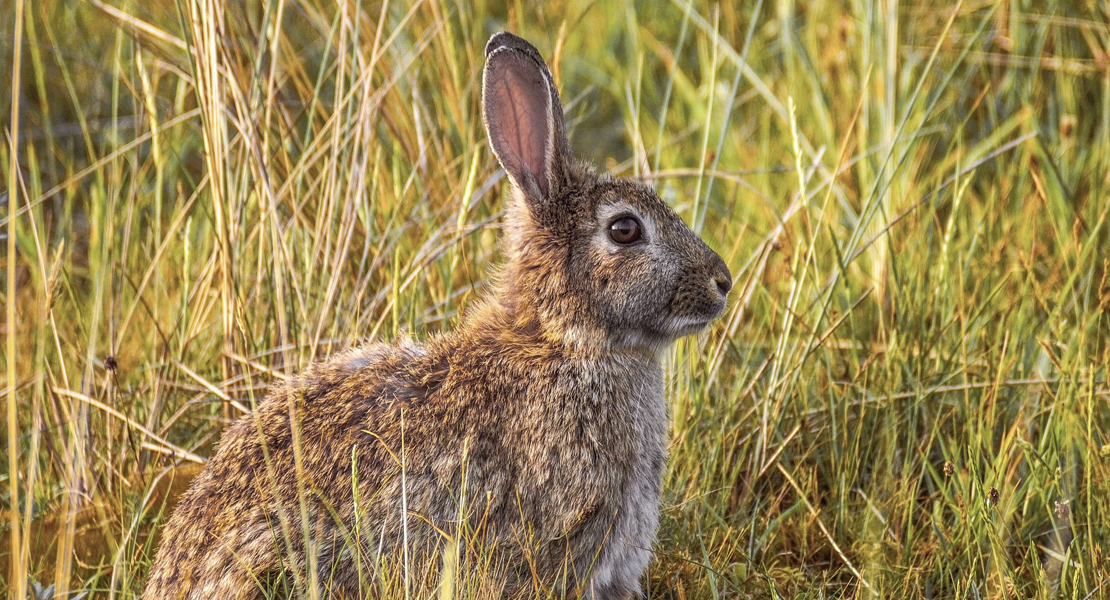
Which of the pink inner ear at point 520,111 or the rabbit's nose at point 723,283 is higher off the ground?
the pink inner ear at point 520,111

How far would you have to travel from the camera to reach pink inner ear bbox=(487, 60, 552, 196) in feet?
11.5

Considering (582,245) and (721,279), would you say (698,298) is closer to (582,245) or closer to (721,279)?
(721,279)

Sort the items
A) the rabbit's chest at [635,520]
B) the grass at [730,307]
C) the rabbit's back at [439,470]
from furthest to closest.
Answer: the grass at [730,307], the rabbit's chest at [635,520], the rabbit's back at [439,470]

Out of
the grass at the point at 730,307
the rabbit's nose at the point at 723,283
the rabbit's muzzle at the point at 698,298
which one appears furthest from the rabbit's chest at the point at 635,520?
the rabbit's nose at the point at 723,283

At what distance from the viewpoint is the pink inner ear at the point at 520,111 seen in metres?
3.50

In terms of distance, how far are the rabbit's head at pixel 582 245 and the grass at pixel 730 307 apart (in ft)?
1.73

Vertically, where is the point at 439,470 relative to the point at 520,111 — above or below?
below

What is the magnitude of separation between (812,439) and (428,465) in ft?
4.64

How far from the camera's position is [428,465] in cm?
324

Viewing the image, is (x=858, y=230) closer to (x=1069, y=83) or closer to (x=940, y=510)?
(x=940, y=510)

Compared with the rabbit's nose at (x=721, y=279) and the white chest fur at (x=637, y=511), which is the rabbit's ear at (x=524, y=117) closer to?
the rabbit's nose at (x=721, y=279)

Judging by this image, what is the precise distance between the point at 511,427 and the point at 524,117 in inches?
36.1

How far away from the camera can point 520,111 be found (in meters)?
3.53

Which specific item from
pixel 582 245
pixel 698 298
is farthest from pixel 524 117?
pixel 698 298
